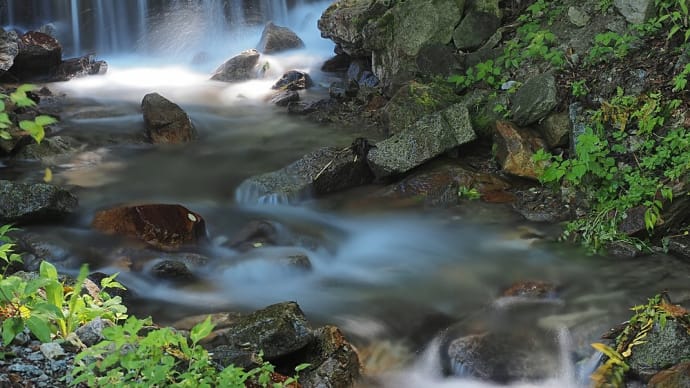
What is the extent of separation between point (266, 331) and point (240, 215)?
313 cm

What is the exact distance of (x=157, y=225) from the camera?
20.2 ft

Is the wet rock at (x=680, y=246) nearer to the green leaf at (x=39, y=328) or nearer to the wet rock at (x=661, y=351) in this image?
the wet rock at (x=661, y=351)

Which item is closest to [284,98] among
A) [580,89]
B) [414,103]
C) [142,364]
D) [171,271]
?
[414,103]

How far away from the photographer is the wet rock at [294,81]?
1209cm

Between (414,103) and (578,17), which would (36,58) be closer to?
(414,103)

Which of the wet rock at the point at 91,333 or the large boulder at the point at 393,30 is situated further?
the large boulder at the point at 393,30

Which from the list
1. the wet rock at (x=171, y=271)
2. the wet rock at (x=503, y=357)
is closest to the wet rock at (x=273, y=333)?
the wet rock at (x=503, y=357)

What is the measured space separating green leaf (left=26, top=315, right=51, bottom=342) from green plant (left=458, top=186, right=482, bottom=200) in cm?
492

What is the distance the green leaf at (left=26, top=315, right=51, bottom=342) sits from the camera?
9.37ft

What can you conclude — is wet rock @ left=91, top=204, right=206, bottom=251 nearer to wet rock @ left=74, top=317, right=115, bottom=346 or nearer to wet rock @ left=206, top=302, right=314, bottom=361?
wet rock @ left=206, top=302, right=314, bottom=361

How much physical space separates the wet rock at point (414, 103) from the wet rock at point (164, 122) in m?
3.17

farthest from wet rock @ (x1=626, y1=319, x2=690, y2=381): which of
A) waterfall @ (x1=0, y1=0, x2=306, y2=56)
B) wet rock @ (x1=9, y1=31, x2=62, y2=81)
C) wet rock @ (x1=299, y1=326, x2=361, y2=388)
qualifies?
waterfall @ (x1=0, y1=0, x2=306, y2=56)

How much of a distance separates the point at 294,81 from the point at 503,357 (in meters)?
8.71

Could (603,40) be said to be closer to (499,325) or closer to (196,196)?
(499,325)
